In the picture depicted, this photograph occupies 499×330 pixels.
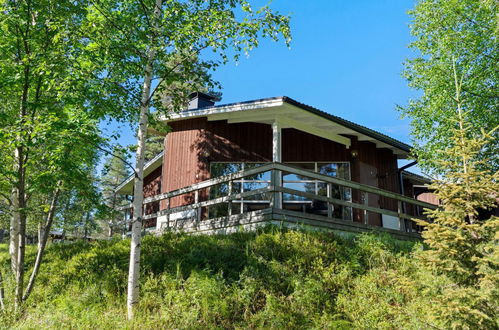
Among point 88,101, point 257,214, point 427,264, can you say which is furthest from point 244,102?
point 427,264

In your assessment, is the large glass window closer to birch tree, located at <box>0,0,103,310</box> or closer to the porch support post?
the porch support post

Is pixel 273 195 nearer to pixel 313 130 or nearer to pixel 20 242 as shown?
pixel 313 130

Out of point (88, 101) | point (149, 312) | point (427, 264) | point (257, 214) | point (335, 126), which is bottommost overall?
point (149, 312)

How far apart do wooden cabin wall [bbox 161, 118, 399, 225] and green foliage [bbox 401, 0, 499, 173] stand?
2.23 meters

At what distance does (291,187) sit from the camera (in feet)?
41.5

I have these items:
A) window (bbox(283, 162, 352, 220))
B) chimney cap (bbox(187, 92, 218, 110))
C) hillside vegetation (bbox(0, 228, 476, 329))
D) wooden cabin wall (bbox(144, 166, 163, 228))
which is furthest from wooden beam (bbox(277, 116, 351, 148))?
wooden cabin wall (bbox(144, 166, 163, 228))

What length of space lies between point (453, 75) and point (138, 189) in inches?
429

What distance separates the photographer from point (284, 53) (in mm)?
8578

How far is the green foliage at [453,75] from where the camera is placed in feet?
39.9

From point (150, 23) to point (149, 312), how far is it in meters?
5.49

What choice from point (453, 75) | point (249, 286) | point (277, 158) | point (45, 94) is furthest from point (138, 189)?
point (453, 75)

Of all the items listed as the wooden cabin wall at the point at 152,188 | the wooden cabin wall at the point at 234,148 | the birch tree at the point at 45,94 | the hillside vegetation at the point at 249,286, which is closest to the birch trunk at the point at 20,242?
the birch tree at the point at 45,94

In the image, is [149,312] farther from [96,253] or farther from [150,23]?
[150,23]

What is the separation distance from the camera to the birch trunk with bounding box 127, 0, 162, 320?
6.42 meters
